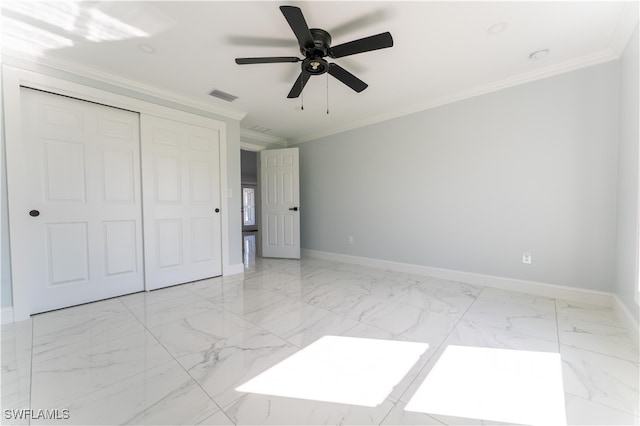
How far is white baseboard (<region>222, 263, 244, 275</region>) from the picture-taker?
3566mm

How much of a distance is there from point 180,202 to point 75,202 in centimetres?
97

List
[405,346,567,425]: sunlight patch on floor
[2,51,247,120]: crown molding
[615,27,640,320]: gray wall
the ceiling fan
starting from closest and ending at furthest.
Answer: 1. [405,346,567,425]: sunlight patch on floor
2. the ceiling fan
3. [615,27,640,320]: gray wall
4. [2,51,247,120]: crown molding

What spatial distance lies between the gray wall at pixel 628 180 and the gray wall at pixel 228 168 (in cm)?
408

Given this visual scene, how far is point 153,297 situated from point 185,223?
0.95 m

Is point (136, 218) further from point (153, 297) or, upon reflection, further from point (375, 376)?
point (375, 376)

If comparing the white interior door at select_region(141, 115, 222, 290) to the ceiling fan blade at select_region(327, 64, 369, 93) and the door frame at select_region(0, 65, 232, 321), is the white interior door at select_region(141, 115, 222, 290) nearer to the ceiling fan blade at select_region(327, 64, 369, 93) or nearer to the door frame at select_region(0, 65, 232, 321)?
the door frame at select_region(0, 65, 232, 321)

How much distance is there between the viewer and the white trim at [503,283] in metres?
2.40

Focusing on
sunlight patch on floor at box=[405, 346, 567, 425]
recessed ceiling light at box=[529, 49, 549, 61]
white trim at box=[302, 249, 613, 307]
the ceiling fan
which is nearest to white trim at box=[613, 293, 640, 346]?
white trim at box=[302, 249, 613, 307]

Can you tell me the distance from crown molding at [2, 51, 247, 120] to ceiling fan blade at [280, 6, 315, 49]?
2026 millimetres

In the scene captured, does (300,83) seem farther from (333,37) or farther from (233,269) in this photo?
(233,269)

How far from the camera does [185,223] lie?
10.6 ft

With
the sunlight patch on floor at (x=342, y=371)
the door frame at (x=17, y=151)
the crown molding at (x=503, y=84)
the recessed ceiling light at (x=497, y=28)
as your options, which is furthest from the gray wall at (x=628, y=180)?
the door frame at (x=17, y=151)

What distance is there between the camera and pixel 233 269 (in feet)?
12.0

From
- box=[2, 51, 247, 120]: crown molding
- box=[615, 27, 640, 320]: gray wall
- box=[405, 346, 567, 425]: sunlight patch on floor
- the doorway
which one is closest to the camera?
box=[405, 346, 567, 425]: sunlight patch on floor
